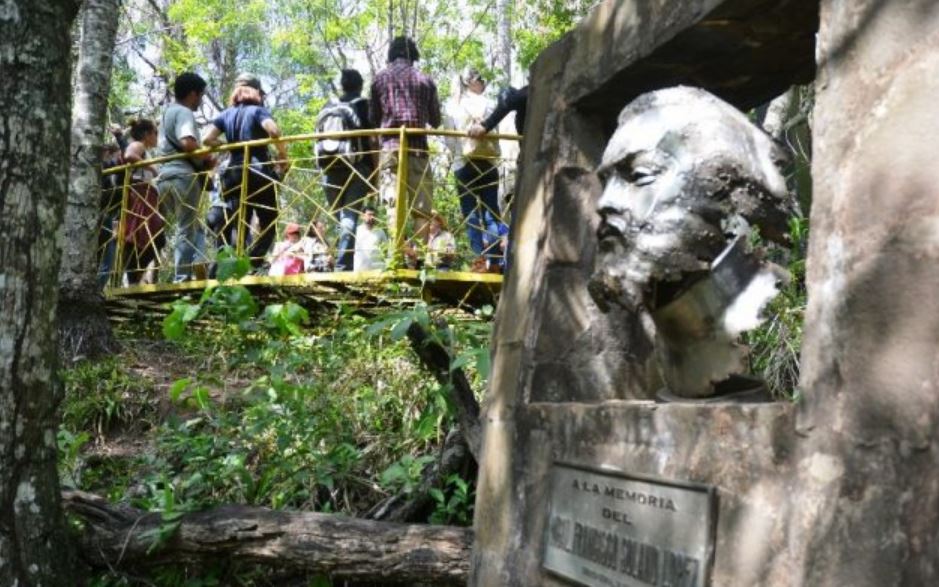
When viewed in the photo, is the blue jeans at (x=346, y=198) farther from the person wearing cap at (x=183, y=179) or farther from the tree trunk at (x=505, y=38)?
the tree trunk at (x=505, y=38)

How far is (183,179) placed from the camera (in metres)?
8.08

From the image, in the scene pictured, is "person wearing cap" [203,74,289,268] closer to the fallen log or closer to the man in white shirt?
the man in white shirt

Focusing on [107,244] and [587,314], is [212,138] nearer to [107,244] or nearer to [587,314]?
[107,244]

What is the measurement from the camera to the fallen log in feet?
11.8

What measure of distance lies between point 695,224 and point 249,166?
6.01 m

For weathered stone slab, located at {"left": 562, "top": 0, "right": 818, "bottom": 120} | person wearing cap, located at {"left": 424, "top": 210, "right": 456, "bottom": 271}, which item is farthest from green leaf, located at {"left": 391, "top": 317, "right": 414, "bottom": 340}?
person wearing cap, located at {"left": 424, "top": 210, "right": 456, "bottom": 271}

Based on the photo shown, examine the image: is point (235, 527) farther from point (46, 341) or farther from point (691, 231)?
point (691, 231)

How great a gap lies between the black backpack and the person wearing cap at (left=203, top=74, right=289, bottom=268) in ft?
1.04

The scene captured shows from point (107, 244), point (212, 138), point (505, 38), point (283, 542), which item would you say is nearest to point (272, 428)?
point (283, 542)

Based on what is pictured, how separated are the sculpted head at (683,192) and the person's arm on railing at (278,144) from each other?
544cm

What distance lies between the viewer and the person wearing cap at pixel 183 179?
25.8 feet

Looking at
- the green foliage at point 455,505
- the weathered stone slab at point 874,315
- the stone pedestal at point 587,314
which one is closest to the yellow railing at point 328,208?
the green foliage at point 455,505

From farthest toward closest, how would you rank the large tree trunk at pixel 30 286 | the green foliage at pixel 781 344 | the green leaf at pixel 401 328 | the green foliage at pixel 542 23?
1. the green foliage at pixel 542 23
2. the green foliage at pixel 781 344
3. the green leaf at pixel 401 328
4. the large tree trunk at pixel 30 286

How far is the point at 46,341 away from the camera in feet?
12.0
